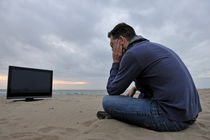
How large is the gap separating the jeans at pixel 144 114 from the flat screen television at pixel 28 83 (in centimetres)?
505

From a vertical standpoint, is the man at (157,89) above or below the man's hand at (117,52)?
below

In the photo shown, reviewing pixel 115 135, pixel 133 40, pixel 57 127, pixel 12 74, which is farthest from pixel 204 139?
pixel 12 74

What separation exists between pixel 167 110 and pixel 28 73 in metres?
5.71

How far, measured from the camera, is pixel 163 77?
1.62 m

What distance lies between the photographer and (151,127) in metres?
1.71

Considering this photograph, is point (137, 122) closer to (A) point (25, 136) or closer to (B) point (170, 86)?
(B) point (170, 86)

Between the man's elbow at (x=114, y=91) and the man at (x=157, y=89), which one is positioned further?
the man's elbow at (x=114, y=91)

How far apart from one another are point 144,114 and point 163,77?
425 mm

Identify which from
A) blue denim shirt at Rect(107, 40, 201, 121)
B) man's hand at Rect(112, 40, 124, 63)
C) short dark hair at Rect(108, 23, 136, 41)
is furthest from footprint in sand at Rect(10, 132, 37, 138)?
short dark hair at Rect(108, 23, 136, 41)

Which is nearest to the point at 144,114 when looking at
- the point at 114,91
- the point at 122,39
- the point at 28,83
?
the point at 114,91

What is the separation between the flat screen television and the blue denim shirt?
5.18 meters

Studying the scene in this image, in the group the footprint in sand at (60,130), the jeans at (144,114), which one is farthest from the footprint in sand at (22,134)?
the jeans at (144,114)

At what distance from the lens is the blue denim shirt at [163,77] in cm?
158

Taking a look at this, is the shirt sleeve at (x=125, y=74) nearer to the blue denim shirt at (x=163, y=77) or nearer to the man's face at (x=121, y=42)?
the blue denim shirt at (x=163, y=77)
